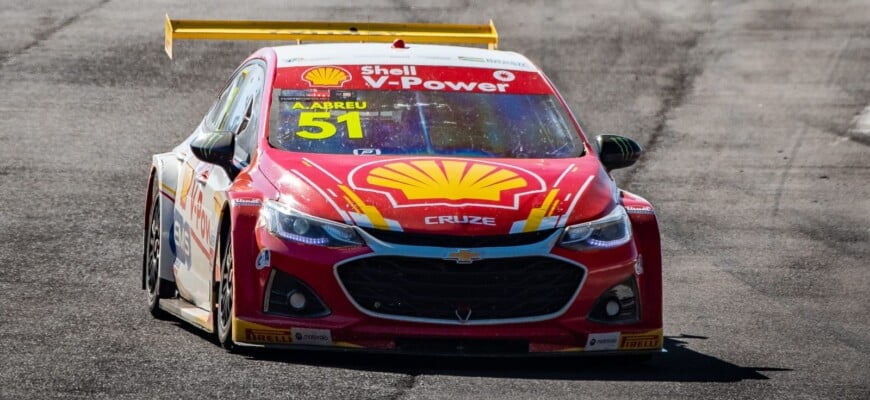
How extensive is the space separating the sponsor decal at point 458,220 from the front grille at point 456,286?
16 centimetres

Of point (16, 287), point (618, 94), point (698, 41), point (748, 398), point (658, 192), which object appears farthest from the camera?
point (698, 41)

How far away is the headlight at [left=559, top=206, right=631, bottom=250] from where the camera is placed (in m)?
8.12

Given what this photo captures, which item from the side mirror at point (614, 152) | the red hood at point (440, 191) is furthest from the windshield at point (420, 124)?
the red hood at point (440, 191)

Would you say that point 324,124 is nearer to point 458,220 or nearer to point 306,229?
point 306,229

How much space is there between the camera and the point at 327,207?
316 inches

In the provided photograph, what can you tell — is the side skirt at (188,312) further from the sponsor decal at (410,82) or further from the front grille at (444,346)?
the sponsor decal at (410,82)

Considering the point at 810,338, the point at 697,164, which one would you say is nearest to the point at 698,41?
the point at 697,164

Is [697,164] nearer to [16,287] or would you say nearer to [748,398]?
[16,287]

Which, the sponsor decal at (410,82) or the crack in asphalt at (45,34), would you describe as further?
the crack in asphalt at (45,34)

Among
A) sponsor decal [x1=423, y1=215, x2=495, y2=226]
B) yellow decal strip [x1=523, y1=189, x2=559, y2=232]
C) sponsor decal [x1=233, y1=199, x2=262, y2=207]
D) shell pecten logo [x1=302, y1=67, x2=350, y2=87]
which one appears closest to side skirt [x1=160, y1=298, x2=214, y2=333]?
sponsor decal [x1=233, y1=199, x2=262, y2=207]

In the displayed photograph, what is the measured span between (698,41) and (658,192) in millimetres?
8226

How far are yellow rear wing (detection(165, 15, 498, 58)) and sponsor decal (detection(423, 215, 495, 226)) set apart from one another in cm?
330

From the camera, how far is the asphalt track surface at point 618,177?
26.1ft

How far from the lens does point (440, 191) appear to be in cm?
818
